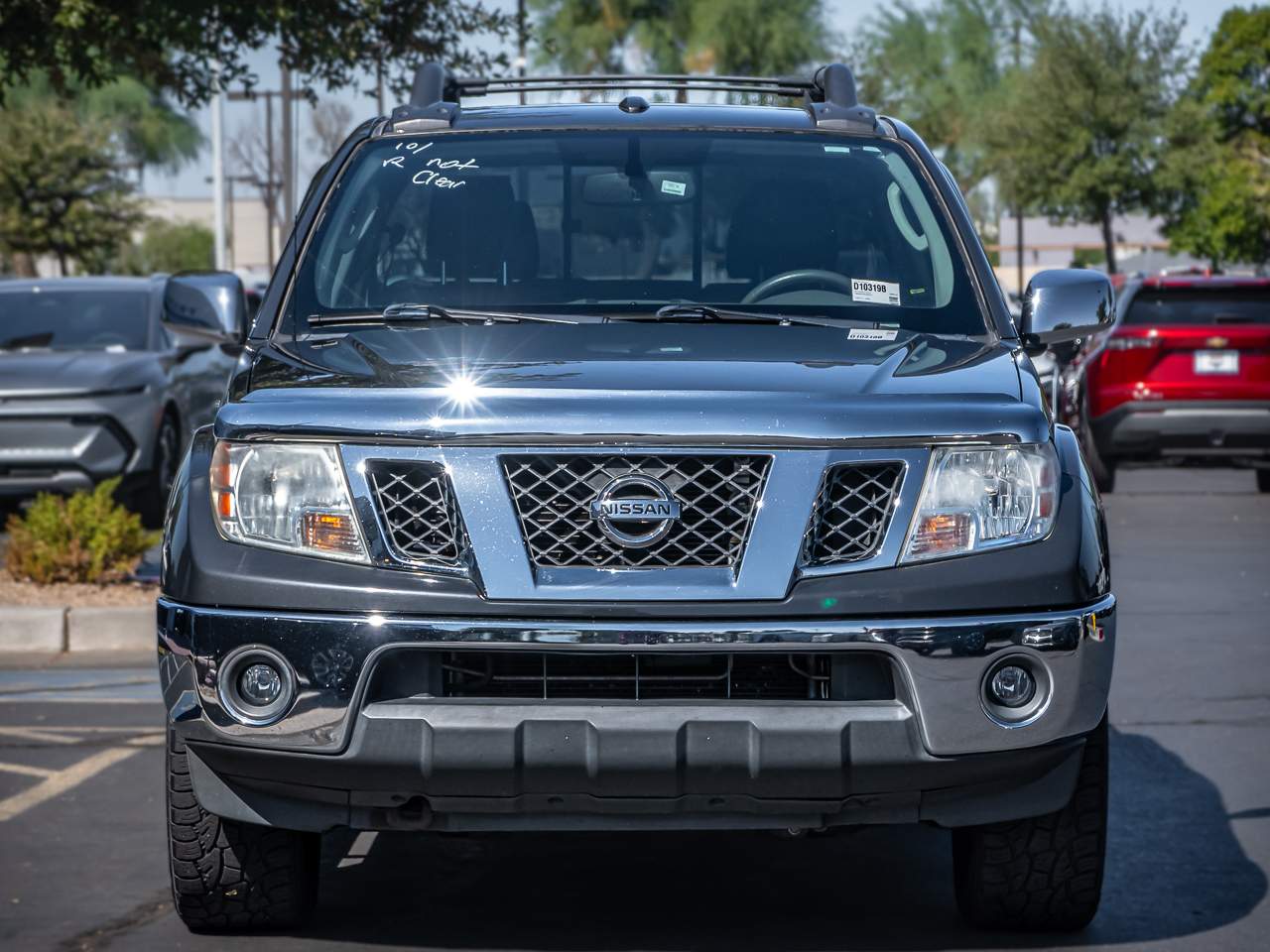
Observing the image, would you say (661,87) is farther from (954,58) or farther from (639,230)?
(954,58)

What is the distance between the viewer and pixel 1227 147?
152 feet

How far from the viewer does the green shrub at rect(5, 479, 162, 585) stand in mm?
10523

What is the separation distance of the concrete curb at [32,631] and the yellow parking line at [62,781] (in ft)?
7.51

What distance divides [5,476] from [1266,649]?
805cm

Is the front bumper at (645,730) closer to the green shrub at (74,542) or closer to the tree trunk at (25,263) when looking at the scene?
the green shrub at (74,542)

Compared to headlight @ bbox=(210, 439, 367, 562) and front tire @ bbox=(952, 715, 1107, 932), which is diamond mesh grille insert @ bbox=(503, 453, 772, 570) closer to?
headlight @ bbox=(210, 439, 367, 562)

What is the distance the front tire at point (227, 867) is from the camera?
4836mm

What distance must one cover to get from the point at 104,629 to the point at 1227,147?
131 ft

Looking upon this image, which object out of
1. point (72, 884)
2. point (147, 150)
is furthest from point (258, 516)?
point (147, 150)

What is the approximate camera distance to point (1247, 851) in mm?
5887

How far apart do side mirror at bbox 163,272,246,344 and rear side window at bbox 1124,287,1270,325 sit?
12.5m

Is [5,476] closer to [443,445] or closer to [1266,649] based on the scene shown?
[1266,649]

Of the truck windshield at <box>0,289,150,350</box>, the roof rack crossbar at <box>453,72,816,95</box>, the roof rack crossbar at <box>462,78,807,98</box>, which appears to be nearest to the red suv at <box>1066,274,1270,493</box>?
the truck windshield at <box>0,289,150,350</box>

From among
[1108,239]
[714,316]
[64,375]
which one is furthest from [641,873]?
[1108,239]
